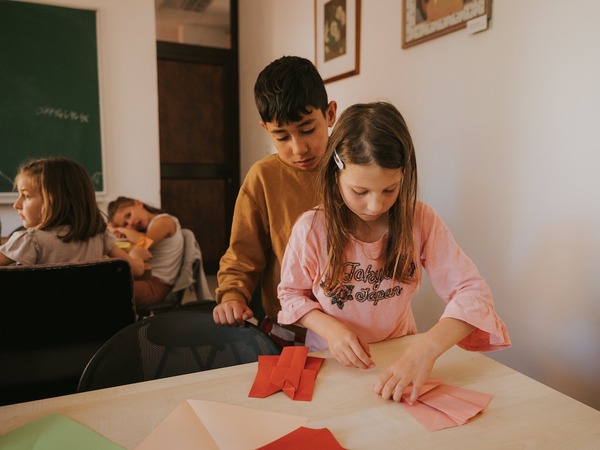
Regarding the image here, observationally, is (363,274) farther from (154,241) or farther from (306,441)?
(154,241)

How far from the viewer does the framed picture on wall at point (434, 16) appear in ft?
5.12

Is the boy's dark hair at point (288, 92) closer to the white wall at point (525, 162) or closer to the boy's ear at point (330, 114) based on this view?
the boy's ear at point (330, 114)

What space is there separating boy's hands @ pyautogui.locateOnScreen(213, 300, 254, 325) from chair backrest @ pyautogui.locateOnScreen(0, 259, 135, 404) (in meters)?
0.49

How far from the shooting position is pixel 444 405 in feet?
2.35

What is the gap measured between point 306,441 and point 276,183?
73cm

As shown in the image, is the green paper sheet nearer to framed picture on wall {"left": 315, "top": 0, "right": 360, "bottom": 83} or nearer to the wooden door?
framed picture on wall {"left": 315, "top": 0, "right": 360, "bottom": 83}

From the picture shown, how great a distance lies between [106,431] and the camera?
2.12ft

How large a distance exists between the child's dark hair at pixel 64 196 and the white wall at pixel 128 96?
1.45 m

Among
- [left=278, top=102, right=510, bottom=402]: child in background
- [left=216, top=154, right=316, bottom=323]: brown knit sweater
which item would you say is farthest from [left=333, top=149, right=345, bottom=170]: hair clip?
[left=216, top=154, right=316, bottom=323]: brown knit sweater

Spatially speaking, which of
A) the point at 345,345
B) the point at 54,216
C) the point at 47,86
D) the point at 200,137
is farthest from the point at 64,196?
the point at 200,137

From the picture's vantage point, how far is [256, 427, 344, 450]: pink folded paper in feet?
2.01

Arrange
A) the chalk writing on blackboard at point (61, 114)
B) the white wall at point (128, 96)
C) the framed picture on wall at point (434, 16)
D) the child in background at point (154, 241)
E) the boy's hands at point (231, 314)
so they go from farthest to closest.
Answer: the white wall at point (128, 96)
the chalk writing on blackboard at point (61, 114)
the child in background at point (154, 241)
the framed picture on wall at point (434, 16)
the boy's hands at point (231, 314)

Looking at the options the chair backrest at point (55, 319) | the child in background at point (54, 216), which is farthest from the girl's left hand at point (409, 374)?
the child in background at point (54, 216)

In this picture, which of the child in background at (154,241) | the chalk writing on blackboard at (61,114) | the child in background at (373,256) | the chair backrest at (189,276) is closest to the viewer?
the child in background at (373,256)
